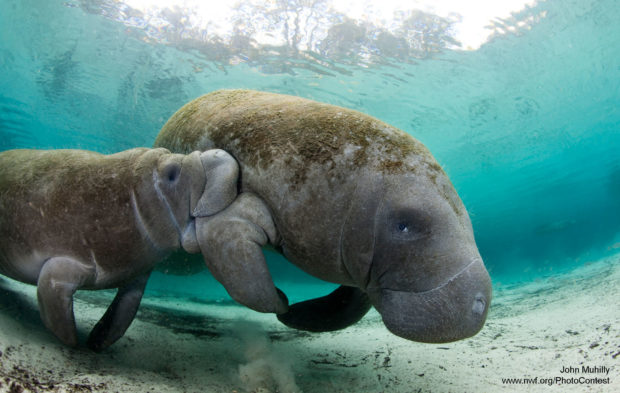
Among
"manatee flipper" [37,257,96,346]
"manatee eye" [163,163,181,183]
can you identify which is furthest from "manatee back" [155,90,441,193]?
"manatee flipper" [37,257,96,346]

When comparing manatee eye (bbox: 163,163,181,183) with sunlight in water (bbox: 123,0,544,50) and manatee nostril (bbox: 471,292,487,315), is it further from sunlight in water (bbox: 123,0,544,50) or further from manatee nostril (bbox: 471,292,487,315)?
sunlight in water (bbox: 123,0,544,50)

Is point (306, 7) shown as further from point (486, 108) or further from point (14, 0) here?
point (486, 108)

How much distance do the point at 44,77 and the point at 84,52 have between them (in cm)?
389

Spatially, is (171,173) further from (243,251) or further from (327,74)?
(327,74)

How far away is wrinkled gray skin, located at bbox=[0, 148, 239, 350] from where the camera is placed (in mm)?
2443

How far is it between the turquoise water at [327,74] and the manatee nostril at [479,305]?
12.7m

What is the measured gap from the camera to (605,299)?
484 cm

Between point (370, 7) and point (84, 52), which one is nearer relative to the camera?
point (370, 7)

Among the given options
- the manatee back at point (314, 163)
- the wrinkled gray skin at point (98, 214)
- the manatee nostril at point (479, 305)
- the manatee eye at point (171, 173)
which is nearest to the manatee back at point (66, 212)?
the wrinkled gray skin at point (98, 214)

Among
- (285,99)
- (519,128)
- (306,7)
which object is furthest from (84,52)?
(519,128)

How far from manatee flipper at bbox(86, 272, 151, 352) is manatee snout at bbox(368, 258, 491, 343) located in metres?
2.49

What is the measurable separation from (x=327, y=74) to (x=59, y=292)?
49.8ft

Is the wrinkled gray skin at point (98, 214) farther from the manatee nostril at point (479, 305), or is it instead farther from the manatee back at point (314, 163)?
the manatee nostril at point (479, 305)

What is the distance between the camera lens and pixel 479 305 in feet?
6.03
